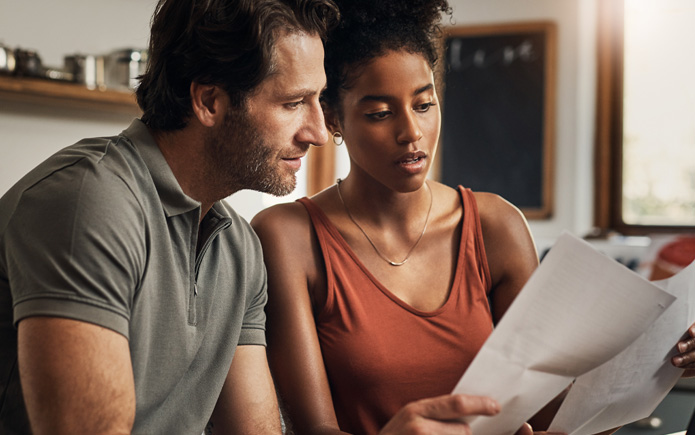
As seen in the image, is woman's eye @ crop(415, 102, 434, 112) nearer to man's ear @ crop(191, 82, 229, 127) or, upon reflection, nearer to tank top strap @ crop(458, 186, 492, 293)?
tank top strap @ crop(458, 186, 492, 293)

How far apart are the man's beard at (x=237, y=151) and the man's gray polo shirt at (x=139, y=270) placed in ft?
0.22

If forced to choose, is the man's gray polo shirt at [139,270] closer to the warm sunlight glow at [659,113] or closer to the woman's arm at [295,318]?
the woman's arm at [295,318]

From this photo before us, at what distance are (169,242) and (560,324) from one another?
48 cm

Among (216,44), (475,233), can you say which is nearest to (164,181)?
(216,44)

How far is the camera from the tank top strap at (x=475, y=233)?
1.30 meters

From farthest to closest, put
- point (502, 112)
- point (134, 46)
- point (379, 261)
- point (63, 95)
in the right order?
point (502, 112) < point (134, 46) < point (63, 95) < point (379, 261)

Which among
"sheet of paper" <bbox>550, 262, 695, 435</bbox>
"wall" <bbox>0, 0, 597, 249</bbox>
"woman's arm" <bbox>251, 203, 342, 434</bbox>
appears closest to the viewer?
"sheet of paper" <bbox>550, 262, 695, 435</bbox>

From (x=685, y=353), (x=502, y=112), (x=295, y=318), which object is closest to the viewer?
(x=685, y=353)

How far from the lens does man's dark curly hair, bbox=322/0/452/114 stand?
4.04 ft

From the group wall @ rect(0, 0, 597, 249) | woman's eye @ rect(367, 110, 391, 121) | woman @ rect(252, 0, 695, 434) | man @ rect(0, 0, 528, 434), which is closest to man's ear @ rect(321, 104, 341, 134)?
woman @ rect(252, 0, 695, 434)

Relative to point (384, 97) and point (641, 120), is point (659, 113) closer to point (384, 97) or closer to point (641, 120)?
point (641, 120)

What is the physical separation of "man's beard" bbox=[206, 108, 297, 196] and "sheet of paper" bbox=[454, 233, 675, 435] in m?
0.44

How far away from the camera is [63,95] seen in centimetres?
253

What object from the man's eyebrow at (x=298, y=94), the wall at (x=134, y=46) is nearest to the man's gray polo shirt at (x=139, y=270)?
the man's eyebrow at (x=298, y=94)
